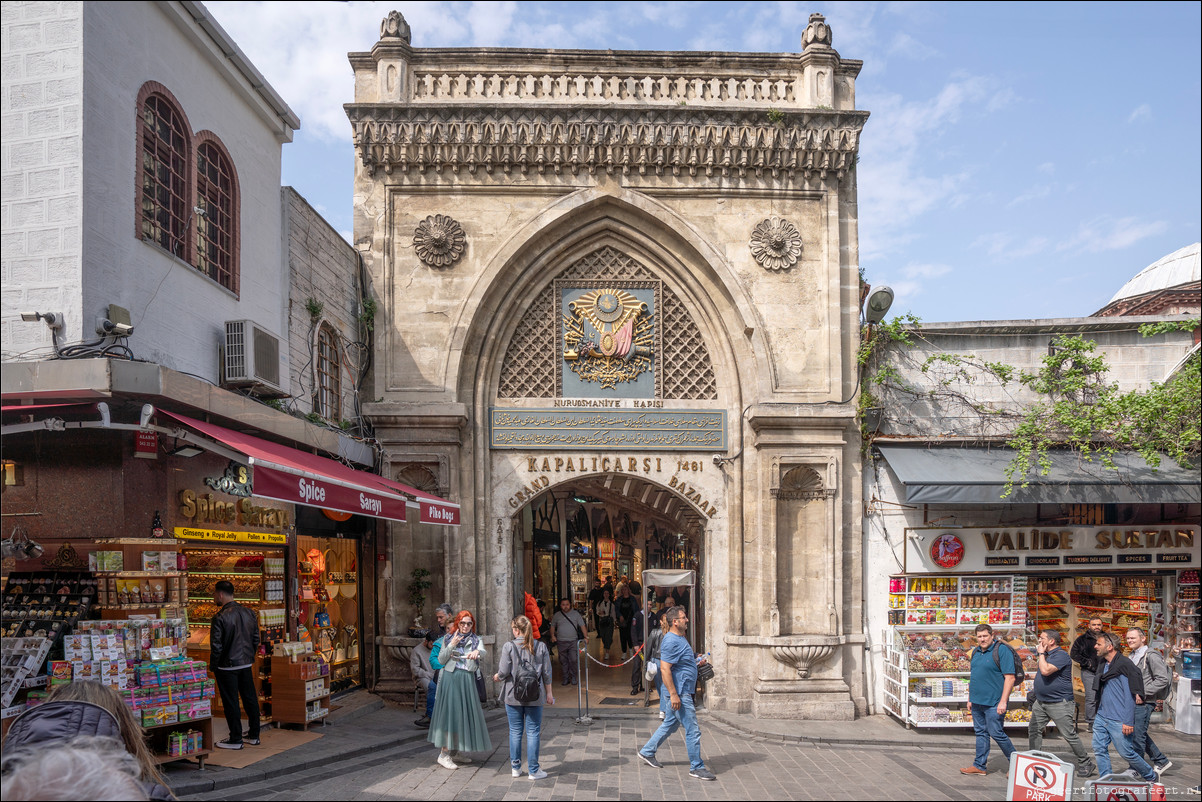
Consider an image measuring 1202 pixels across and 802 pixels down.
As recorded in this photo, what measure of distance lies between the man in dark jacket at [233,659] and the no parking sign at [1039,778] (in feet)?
22.0

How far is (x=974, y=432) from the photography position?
456 inches

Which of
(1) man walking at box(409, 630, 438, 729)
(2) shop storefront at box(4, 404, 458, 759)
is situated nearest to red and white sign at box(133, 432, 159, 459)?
(2) shop storefront at box(4, 404, 458, 759)

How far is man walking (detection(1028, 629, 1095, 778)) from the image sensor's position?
26.6ft

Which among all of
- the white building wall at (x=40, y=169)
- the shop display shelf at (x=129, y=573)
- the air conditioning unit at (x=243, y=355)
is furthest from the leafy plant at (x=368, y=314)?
Answer: the white building wall at (x=40, y=169)

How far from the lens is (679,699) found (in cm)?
812

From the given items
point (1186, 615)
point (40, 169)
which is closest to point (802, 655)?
point (1186, 615)

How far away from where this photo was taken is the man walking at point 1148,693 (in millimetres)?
8016

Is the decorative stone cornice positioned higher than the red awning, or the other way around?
the decorative stone cornice

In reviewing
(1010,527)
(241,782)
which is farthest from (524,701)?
(1010,527)

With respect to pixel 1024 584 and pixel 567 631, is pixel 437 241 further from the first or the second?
pixel 1024 584

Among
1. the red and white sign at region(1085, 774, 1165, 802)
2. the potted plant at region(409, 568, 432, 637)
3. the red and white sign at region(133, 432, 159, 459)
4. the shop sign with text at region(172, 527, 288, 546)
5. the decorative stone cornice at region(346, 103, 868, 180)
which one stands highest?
the decorative stone cornice at region(346, 103, 868, 180)

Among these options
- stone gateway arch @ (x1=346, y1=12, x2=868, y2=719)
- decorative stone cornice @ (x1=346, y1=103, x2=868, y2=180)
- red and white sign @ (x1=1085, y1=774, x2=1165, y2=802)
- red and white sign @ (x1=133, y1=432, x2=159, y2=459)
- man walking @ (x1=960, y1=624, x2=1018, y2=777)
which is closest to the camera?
red and white sign @ (x1=1085, y1=774, x2=1165, y2=802)

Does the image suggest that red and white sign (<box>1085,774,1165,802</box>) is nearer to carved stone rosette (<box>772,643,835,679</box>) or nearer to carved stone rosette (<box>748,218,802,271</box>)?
carved stone rosette (<box>772,643,835,679</box>)

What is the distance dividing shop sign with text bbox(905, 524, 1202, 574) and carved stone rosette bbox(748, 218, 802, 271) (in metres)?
4.04
